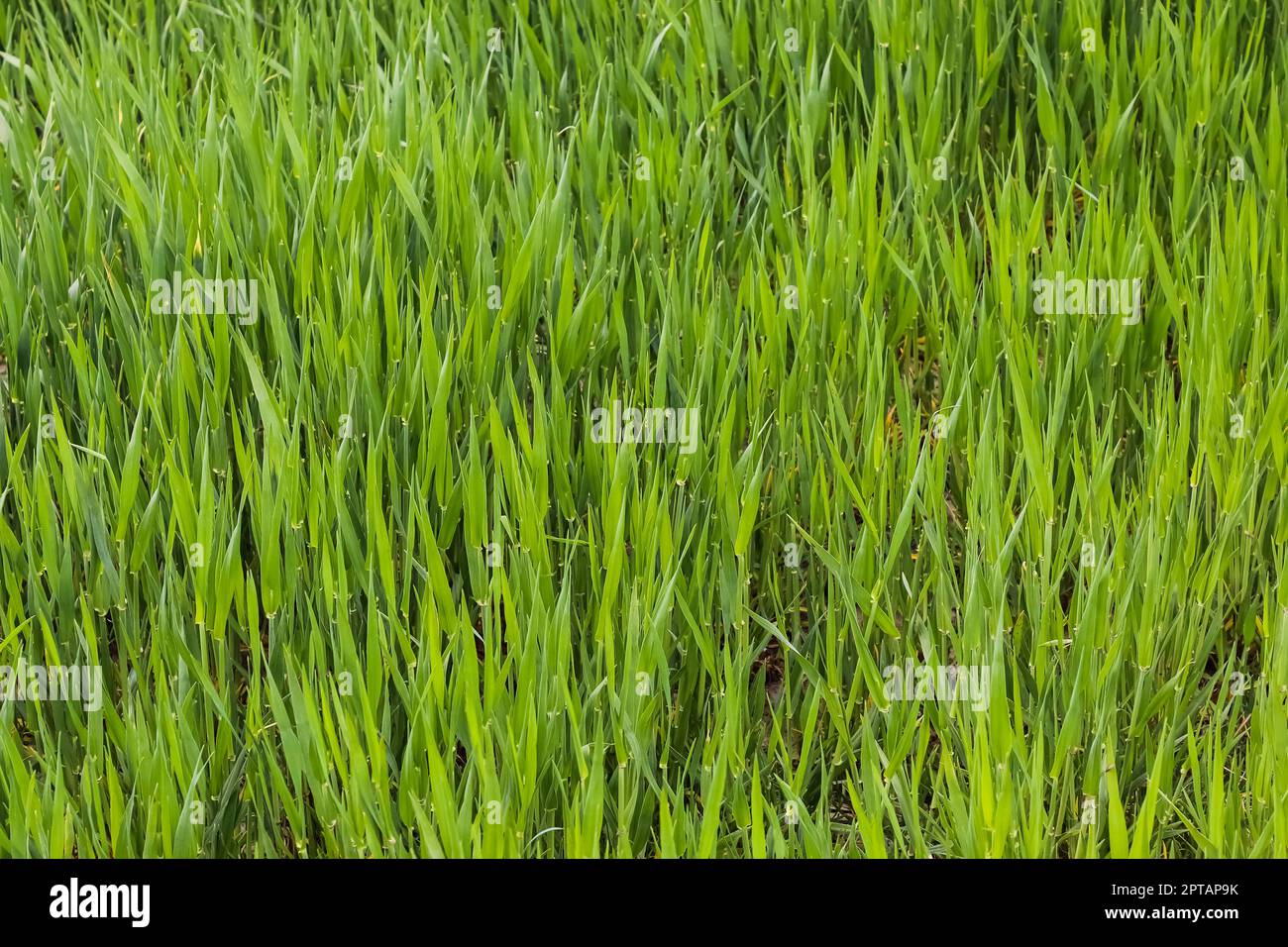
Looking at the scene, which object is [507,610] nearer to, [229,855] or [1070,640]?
[229,855]

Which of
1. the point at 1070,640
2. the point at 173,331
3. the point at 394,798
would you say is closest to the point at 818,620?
the point at 1070,640

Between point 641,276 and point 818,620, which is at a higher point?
point 641,276

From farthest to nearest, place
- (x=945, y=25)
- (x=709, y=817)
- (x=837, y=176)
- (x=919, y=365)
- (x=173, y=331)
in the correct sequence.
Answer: (x=945, y=25) < (x=919, y=365) < (x=837, y=176) < (x=173, y=331) < (x=709, y=817)

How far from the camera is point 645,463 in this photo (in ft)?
6.00

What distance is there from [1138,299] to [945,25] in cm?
85

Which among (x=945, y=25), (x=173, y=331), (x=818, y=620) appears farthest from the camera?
(x=945, y=25)

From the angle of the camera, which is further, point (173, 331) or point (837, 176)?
point (837, 176)

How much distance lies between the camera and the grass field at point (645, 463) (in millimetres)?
1546

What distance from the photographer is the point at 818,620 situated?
5.90ft

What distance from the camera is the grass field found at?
5.07 ft

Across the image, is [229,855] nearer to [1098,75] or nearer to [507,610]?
[507,610]

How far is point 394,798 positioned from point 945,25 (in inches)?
72.8
